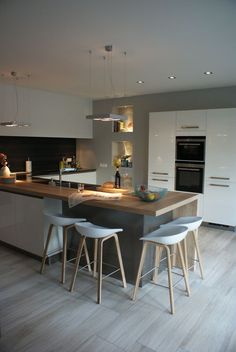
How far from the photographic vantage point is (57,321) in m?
2.41

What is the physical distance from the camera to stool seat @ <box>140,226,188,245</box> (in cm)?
247

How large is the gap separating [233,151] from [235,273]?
2.04 m

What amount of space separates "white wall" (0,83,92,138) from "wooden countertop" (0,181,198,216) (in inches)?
59.4

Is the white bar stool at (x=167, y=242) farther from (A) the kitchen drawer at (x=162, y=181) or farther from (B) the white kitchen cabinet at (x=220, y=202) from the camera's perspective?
(A) the kitchen drawer at (x=162, y=181)

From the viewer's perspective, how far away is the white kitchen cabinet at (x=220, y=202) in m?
4.71

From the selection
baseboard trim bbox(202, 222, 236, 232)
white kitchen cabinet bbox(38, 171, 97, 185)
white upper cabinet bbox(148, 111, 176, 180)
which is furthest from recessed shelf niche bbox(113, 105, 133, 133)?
baseboard trim bbox(202, 222, 236, 232)

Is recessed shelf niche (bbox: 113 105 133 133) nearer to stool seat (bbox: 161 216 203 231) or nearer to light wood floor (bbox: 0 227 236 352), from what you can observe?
stool seat (bbox: 161 216 203 231)

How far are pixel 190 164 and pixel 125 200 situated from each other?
2.43m

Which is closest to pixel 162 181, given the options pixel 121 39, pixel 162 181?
pixel 162 181

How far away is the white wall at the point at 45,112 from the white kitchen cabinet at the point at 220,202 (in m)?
2.92

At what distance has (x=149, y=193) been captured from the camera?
9.45 feet

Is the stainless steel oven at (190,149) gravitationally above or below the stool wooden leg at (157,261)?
above

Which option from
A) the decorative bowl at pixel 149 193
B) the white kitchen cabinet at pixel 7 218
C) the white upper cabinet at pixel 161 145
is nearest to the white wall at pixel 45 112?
the white kitchen cabinet at pixel 7 218

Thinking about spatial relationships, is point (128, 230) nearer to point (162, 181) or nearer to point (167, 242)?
point (167, 242)
